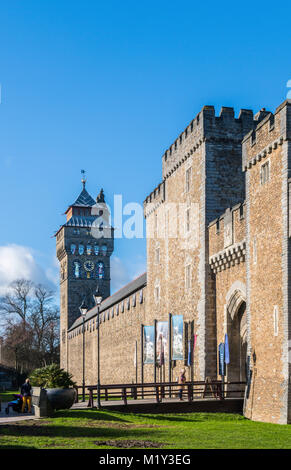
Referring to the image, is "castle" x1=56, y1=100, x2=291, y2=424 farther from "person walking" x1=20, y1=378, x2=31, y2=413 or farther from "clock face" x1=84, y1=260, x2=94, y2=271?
"clock face" x1=84, y1=260, x2=94, y2=271

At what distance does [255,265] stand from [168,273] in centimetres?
1273

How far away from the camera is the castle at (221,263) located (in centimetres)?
1955

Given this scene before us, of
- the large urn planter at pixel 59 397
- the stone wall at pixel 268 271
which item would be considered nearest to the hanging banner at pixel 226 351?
the stone wall at pixel 268 271

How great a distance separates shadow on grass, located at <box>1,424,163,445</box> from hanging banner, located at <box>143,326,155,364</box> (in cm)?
1826

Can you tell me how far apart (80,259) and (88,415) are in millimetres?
56058

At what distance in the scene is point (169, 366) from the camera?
31.8 m

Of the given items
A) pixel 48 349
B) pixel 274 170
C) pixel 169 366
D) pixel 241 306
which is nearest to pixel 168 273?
pixel 169 366

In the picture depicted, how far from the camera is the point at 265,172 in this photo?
20953 millimetres

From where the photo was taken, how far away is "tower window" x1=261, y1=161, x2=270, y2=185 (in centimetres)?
2073

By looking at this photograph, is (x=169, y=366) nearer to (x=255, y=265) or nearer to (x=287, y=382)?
(x=255, y=265)

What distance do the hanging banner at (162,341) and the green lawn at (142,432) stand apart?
1148 cm

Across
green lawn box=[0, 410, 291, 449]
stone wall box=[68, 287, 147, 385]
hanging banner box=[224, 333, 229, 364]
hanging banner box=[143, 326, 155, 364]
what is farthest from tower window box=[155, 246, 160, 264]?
green lawn box=[0, 410, 291, 449]

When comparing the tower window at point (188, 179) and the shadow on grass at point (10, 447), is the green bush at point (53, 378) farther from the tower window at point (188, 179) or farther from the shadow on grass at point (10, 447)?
the tower window at point (188, 179)
